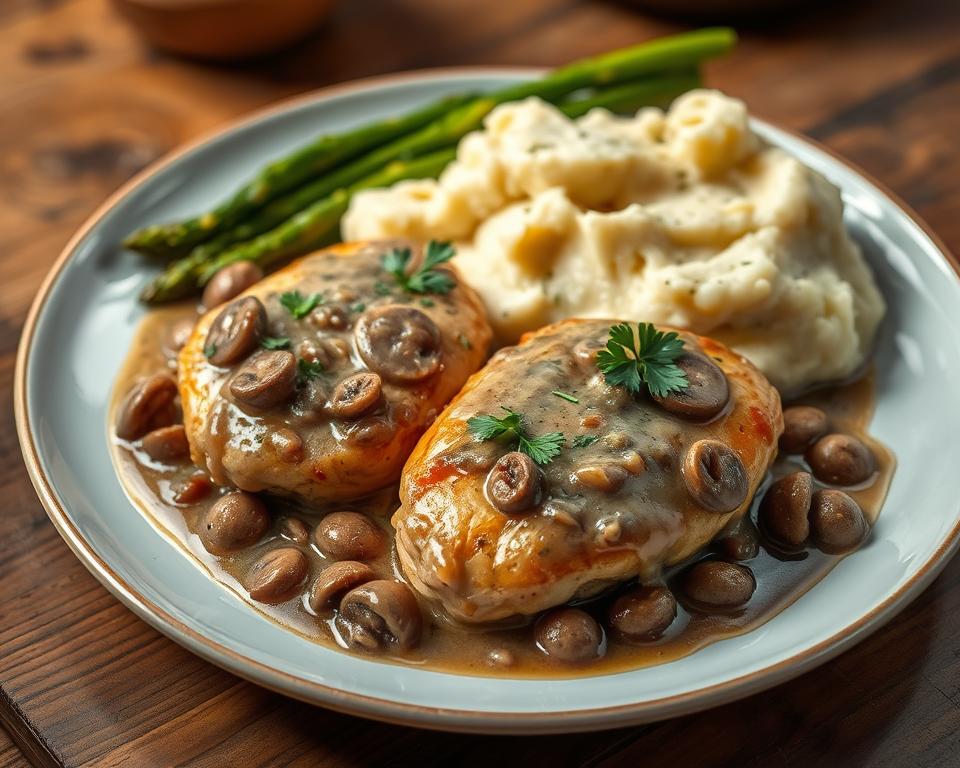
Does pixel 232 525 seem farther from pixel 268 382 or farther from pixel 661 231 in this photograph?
pixel 661 231

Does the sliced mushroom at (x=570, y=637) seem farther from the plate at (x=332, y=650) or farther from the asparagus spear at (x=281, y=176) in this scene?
the asparagus spear at (x=281, y=176)

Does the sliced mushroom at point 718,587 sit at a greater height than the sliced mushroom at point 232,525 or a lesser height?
lesser

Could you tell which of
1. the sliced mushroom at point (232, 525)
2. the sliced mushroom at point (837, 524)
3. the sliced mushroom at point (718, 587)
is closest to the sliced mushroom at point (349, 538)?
the sliced mushroom at point (232, 525)

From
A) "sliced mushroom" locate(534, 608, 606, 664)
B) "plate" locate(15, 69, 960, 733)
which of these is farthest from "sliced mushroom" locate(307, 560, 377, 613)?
"sliced mushroom" locate(534, 608, 606, 664)

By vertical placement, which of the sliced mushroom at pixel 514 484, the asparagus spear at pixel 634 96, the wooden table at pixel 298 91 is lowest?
the wooden table at pixel 298 91

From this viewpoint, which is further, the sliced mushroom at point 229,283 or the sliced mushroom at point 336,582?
the sliced mushroom at point 229,283

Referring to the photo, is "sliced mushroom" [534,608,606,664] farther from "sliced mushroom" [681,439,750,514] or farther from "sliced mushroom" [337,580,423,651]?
"sliced mushroom" [681,439,750,514]

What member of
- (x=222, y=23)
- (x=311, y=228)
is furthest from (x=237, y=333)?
(x=222, y=23)

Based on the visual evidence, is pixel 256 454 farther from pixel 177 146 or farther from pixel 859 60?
pixel 859 60
